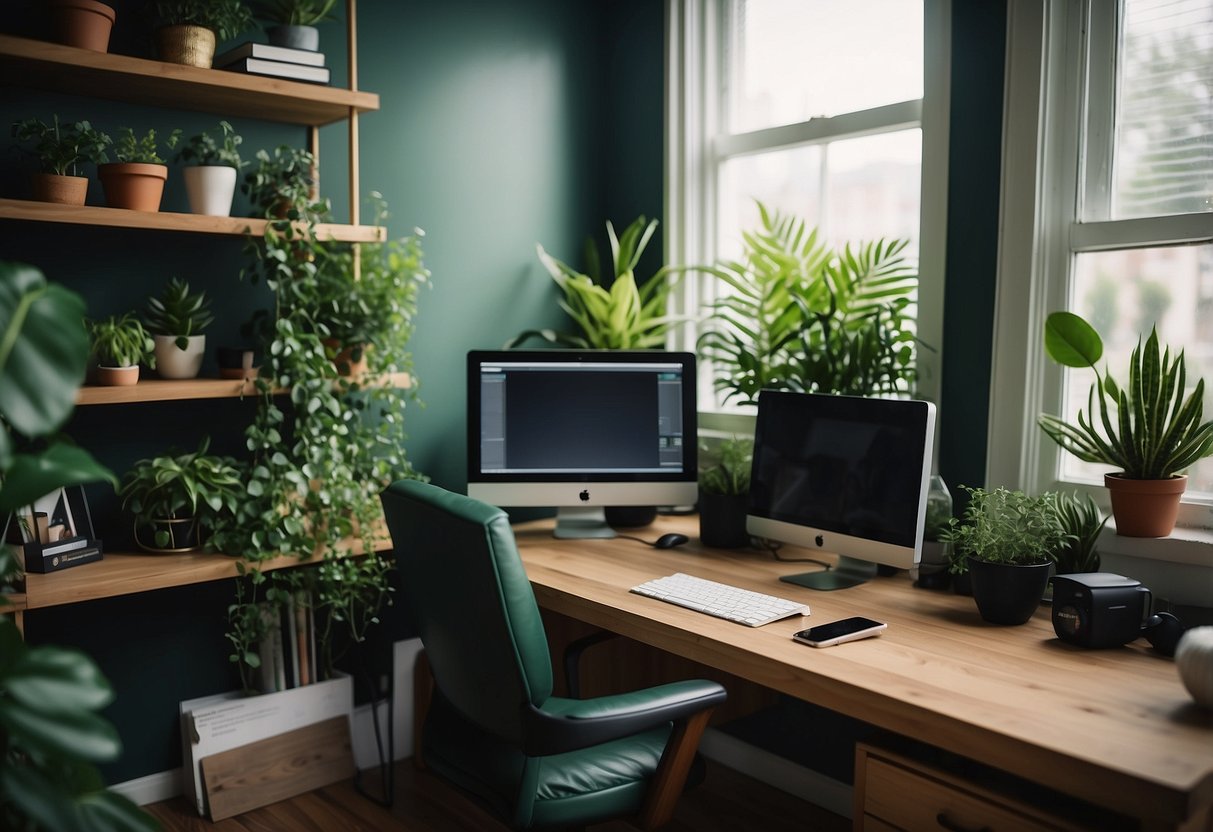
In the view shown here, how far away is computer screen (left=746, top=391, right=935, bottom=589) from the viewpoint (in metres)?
2.12

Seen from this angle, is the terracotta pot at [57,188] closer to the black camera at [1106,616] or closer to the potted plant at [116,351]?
the potted plant at [116,351]

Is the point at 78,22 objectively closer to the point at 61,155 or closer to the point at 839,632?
the point at 61,155

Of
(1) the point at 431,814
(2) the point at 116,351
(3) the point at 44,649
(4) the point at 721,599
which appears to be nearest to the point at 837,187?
(4) the point at 721,599

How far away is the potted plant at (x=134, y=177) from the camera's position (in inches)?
90.5

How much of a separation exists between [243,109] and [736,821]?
90.3 inches

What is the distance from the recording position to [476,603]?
170 centimetres

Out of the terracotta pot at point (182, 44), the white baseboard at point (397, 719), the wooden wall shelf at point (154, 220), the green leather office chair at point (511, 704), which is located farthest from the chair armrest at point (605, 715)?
the terracotta pot at point (182, 44)

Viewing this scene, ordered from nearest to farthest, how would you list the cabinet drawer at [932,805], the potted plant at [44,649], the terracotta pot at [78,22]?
the potted plant at [44,649] → the cabinet drawer at [932,805] → the terracotta pot at [78,22]

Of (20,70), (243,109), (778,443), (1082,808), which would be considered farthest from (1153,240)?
(20,70)

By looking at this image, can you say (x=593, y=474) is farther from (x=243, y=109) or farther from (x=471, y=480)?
(x=243, y=109)

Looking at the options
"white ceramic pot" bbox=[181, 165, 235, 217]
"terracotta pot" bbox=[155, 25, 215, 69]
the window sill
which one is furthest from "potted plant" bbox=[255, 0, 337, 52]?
the window sill

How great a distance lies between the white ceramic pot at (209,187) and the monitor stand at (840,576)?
5.40ft

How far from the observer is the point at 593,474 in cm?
275

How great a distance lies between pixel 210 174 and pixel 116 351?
49cm
